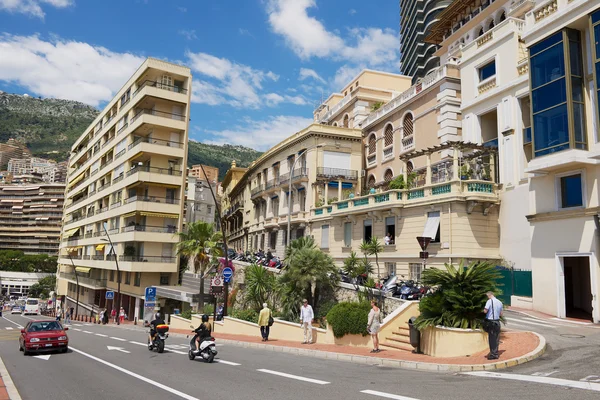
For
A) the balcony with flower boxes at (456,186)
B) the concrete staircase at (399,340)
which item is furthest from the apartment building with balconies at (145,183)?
the concrete staircase at (399,340)

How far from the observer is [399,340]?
1543cm

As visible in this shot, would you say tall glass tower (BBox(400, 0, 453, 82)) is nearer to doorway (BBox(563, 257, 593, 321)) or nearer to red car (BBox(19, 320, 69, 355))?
doorway (BBox(563, 257, 593, 321))

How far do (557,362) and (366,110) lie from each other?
34.5 m

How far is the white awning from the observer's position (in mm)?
23828

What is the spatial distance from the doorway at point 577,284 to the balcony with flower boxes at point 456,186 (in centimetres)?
473

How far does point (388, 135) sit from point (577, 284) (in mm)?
20069

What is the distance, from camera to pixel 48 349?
55.2 feet

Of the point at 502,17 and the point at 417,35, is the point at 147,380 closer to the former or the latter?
the point at 502,17

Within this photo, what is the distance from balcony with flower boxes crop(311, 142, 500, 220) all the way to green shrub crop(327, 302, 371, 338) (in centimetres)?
920

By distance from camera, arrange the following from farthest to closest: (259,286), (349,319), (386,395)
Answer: (259,286) → (349,319) → (386,395)

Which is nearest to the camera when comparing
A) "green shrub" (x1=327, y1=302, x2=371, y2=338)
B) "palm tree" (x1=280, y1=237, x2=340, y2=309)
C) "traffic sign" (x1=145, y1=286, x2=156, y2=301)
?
"green shrub" (x1=327, y1=302, x2=371, y2=338)

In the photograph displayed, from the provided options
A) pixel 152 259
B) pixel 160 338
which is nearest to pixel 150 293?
pixel 152 259

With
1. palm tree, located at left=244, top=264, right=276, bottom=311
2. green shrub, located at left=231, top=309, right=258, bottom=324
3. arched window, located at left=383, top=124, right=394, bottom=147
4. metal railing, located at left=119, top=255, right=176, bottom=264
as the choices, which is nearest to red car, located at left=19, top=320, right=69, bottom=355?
green shrub, located at left=231, top=309, right=258, bottom=324

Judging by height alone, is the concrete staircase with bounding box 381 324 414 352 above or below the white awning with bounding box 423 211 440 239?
below
